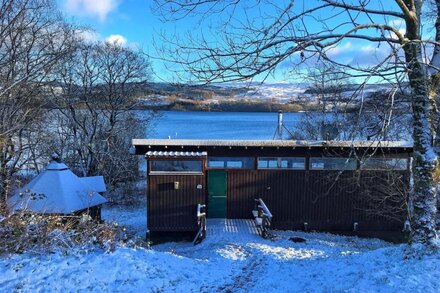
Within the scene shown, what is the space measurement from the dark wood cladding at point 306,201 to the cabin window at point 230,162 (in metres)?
0.24

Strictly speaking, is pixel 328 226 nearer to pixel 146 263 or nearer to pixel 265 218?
pixel 265 218

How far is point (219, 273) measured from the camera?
23.5 ft

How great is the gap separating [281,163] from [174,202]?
4.49 metres

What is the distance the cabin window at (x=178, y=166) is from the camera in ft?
44.8

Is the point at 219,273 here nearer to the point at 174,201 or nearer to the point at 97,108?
the point at 174,201

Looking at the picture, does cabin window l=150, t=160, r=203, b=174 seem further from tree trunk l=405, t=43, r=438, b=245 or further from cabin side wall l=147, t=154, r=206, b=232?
tree trunk l=405, t=43, r=438, b=245

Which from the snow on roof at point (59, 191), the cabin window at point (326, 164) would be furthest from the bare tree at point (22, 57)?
the cabin window at point (326, 164)

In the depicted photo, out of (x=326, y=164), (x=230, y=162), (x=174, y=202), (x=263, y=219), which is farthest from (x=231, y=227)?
(x=326, y=164)

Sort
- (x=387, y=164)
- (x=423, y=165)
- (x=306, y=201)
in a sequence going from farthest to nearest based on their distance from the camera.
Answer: (x=306, y=201), (x=387, y=164), (x=423, y=165)

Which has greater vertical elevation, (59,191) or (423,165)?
(423,165)

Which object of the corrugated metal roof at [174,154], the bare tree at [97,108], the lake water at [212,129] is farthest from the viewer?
the lake water at [212,129]

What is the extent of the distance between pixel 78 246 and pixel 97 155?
17545mm

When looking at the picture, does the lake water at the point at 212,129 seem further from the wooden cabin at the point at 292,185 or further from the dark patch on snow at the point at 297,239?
the dark patch on snow at the point at 297,239

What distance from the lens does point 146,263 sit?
6.03m
